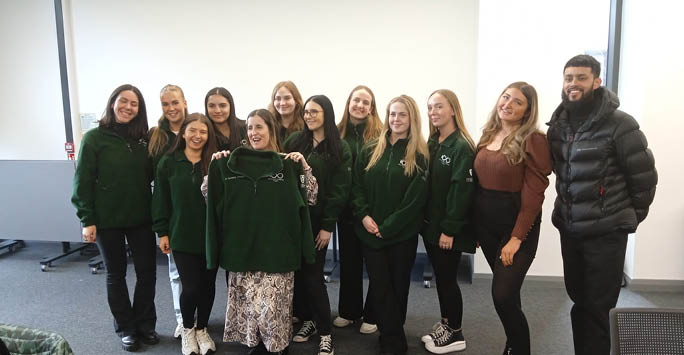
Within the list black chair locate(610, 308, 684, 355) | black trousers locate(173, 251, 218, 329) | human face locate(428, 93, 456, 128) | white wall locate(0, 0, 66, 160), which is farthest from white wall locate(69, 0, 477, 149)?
black chair locate(610, 308, 684, 355)

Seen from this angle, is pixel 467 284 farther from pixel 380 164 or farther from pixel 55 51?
pixel 55 51

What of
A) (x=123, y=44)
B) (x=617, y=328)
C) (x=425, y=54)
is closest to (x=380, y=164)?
(x=617, y=328)

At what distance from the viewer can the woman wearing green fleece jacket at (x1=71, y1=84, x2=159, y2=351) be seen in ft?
8.39

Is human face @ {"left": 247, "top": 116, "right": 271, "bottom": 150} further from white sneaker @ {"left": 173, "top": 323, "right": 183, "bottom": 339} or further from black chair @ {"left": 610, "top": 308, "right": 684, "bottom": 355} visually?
black chair @ {"left": 610, "top": 308, "right": 684, "bottom": 355}

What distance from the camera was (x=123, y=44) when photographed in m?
4.76

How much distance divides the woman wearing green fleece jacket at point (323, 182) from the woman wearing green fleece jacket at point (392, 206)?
96mm

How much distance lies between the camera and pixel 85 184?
2.54m

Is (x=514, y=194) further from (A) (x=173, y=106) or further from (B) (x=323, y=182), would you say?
(A) (x=173, y=106)

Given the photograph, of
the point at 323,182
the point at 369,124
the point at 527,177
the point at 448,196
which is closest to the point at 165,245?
the point at 323,182

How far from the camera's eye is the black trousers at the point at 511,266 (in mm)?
2182

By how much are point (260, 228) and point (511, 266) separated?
4.10 feet

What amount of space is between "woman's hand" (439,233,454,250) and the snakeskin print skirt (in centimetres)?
83

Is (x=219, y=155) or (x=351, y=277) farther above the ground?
Answer: (x=219, y=155)

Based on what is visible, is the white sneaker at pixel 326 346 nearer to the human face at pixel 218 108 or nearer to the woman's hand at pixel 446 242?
the woman's hand at pixel 446 242
